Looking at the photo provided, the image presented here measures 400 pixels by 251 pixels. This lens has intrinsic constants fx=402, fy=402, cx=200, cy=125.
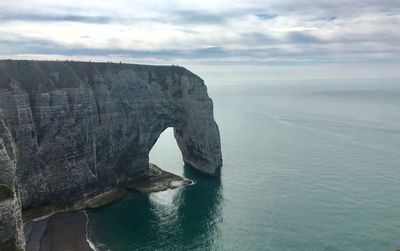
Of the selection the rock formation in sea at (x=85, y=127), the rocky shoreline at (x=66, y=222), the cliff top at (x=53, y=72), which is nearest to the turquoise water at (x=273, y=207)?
the rocky shoreline at (x=66, y=222)

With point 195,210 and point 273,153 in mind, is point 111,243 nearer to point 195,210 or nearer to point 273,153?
point 195,210

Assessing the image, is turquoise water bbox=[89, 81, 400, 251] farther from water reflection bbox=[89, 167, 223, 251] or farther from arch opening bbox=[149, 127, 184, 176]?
arch opening bbox=[149, 127, 184, 176]

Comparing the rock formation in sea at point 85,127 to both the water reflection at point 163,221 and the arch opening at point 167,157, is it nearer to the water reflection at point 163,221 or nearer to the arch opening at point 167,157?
the arch opening at point 167,157

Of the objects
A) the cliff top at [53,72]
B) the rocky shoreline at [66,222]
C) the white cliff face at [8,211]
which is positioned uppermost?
the cliff top at [53,72]

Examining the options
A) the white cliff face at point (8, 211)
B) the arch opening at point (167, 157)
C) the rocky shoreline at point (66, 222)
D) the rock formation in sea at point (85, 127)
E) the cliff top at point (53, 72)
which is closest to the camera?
the white cliff face at point (8, 211)

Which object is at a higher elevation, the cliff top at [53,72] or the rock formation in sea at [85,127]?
the cliff top at [53,72]

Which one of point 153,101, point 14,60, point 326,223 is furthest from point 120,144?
point 326,223

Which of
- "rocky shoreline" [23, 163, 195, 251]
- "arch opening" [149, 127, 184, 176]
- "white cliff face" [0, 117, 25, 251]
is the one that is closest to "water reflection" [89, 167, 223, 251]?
"rocky shoreline" [23, 163, 195, 251]
